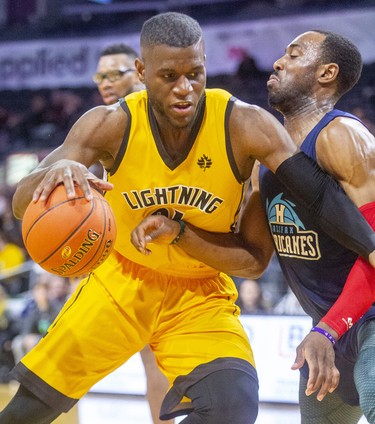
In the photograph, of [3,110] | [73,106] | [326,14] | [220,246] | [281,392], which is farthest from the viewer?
[3,110]

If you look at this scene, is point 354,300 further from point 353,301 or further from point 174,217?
point 174,217

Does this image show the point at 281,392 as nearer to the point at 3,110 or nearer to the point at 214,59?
the point at 214,59

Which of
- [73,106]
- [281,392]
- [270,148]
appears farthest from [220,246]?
[73,106]

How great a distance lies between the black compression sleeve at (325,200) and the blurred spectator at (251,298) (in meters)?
4.59

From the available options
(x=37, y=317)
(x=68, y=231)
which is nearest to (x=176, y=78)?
(x=68, y=231)

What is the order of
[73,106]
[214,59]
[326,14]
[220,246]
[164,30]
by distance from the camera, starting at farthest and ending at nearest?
[73,106] → [214,59] → [326,14] → [220,246] → [164,30]

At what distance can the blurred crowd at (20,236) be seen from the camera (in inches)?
326

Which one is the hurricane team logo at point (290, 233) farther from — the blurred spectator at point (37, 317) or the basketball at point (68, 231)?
the blurred spectator at point (37, 317)

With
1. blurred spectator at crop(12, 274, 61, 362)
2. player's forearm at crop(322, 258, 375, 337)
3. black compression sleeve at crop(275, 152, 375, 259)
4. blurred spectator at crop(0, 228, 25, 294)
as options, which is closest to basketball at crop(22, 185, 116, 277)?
black compression sleeve at crop(275, 152, 375, 259)

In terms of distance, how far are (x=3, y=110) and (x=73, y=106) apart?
1.81 m

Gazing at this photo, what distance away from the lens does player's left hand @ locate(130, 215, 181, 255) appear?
299 cm

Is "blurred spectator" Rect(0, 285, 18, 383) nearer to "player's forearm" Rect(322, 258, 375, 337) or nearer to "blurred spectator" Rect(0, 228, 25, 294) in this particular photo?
"blurred spectator" Rect(0, 228, 25, 294)

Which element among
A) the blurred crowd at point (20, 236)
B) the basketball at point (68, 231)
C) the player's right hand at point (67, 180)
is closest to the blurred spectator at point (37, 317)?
the blurred crowd at point (20, 236)

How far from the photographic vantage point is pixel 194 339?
3182mm
